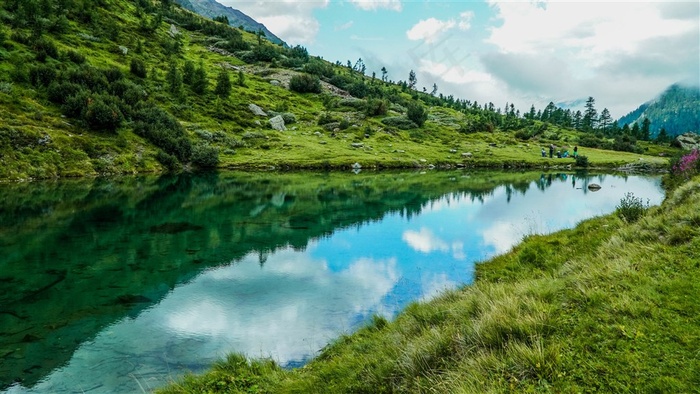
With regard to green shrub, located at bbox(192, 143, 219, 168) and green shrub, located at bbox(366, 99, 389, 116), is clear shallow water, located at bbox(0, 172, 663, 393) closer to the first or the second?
green shrub, located at bbox(192, 143, 219, 168)

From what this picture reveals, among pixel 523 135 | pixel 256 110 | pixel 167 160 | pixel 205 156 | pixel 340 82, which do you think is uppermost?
pixel 340 82

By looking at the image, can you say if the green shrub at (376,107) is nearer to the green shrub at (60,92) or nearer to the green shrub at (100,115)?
the green shrub at (100,115)

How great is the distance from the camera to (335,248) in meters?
24.4

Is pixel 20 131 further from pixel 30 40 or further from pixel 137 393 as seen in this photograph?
pixel 137 393

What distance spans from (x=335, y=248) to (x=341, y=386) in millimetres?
17066

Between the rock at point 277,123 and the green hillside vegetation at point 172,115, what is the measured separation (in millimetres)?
2025

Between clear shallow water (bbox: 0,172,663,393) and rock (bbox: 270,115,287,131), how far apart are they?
48244 mm

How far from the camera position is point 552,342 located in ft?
20.1

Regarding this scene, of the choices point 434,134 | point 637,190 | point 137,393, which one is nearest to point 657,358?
point 137,393

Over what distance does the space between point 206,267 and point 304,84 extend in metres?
114

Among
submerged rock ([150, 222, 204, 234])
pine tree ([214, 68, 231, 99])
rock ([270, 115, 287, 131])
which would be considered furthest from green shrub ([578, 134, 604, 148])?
submerged rock ([150, 222, 204, 234])

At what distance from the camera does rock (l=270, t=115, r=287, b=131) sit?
294 ft

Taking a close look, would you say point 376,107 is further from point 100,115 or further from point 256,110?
point 100,115

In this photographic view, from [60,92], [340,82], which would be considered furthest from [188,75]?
[340,82]
